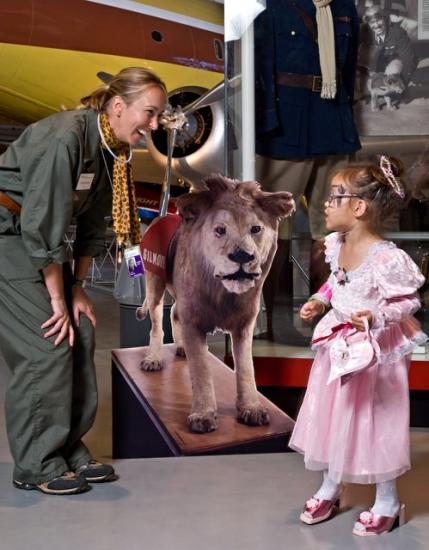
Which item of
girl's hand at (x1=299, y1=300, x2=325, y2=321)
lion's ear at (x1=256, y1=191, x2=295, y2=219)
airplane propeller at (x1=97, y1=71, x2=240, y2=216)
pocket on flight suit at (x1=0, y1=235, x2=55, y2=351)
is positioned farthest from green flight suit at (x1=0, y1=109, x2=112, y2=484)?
airplane propeller at (x1=97, y1=71, x2=240, y2=216)

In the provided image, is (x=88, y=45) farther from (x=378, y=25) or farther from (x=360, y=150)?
(x=360, y=150)

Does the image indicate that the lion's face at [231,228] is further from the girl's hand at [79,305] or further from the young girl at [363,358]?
the young girl at [363,358]

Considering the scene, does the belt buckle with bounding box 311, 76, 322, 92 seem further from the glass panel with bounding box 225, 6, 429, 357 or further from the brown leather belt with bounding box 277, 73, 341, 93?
the glass panel with bounding box 225, 6, 429, 357

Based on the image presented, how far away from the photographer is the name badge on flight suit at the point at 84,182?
2334 millimetres

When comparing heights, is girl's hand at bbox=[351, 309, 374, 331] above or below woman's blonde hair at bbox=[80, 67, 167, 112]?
below

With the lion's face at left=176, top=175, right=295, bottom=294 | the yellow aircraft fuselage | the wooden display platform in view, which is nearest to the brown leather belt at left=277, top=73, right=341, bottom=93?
the lion's face at left=176, top=175, right=295, bottom=294

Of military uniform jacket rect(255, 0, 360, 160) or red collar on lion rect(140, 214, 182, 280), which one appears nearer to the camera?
red collar on lion rect(140, 214, 182, 280)

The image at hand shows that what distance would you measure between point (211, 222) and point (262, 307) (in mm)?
434

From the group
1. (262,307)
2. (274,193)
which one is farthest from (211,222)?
(262,307)

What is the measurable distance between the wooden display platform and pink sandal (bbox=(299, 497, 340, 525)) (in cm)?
58

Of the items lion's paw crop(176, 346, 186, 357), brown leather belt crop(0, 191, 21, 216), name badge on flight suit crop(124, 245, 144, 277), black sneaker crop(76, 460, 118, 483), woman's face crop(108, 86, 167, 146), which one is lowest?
black sneaker crop(76, 460, 118, 483)

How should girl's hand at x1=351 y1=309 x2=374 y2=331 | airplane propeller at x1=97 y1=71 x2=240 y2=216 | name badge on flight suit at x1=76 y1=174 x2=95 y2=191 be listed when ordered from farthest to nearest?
airplane propeller at x1=97 y1=71 x2=240 y2=216
name badge on flight suit at x1=76 y1=174 x2=95 y2=191
girl's hand at x1=351 y1=309 x2=374 y2=331

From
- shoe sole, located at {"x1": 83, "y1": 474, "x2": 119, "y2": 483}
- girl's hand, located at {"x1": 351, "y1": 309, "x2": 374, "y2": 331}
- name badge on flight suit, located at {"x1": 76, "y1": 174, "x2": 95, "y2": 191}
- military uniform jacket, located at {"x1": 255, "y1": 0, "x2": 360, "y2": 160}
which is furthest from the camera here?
military uniform jacket, located at {"x1": 255, "y1": 0, "x2": 360, "y2": 160}

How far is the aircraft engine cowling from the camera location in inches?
175
